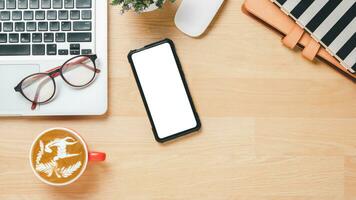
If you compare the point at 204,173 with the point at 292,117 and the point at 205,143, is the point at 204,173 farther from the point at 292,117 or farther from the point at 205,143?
the point at 292,117

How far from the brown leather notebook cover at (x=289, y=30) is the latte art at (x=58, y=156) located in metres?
0.35

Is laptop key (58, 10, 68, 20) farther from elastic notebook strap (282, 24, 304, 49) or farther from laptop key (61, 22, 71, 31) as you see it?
elastic notebook strap (282, 24, 304, 49)

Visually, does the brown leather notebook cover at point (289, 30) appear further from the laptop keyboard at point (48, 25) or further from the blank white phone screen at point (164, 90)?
the laptop keyboard at point (48, 25)

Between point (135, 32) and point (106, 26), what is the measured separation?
0.05 metres

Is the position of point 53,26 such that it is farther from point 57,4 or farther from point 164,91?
point 164,91

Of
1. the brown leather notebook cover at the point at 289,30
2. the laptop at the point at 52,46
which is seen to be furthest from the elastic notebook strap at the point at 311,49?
the laptop at the point at 52,46

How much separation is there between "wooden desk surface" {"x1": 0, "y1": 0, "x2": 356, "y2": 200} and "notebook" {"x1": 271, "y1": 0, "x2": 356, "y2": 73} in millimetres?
44

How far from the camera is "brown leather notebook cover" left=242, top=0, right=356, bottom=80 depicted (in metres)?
0.86

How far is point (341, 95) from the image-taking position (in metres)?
0.88

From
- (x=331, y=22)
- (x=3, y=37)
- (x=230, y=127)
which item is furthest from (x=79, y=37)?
(x=331, y=22)

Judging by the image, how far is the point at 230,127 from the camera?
89cm

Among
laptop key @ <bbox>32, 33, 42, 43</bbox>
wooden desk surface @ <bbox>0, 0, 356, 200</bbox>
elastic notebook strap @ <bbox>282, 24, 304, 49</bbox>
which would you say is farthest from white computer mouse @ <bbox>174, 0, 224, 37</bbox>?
laptop key @ <bbox>32, 33, 42, 43</bbox>

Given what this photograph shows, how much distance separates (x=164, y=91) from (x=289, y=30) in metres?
0.22

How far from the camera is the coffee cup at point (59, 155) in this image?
0.85 m
